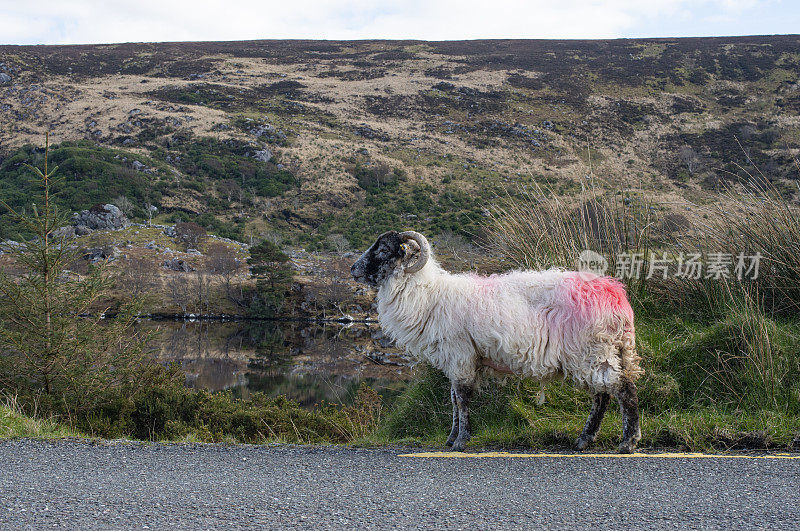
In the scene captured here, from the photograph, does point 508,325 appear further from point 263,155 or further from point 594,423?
point 263,155

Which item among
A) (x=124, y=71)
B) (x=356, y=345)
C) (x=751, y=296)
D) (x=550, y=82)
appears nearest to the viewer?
(x=751, y=296)

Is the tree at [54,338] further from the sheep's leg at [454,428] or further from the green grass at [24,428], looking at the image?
the sheep's leg at [454,428]

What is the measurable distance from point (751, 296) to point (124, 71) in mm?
113054

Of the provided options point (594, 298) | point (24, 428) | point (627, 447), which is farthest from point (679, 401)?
point (24, 428)

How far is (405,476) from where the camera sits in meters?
4.63

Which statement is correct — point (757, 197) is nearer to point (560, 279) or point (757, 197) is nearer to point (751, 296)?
point (751, 296)

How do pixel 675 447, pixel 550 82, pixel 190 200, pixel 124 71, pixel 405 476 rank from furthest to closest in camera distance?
pixel 124 71 < pixel 550 82 < pixel 190 200 < pixel 675 447 < pixel 405 476

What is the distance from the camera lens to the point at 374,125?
87.6m

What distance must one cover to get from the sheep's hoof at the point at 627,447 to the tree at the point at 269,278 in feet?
139

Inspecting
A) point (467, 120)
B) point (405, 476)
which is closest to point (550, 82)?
point (467, 120)

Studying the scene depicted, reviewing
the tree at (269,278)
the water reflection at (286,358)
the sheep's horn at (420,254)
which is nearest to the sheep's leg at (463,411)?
the sheep's horn at (420,254)

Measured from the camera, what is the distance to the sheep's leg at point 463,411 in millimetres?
5840

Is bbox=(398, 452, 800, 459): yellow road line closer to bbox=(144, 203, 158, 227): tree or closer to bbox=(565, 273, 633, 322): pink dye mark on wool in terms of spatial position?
bbox=(565, 273, 633, 322): pink dye mark on wool

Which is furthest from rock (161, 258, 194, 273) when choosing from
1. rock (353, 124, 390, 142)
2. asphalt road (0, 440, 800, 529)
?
asphalt road (0, 440, 800, 529)
